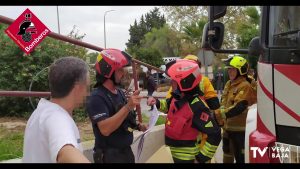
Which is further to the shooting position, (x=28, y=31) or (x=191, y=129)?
(x=28, y=31)

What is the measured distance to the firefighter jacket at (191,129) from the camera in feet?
11.9

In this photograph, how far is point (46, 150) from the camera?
2.19m

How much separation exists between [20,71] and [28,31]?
214 centimetres

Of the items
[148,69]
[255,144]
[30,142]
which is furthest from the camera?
[148,69]

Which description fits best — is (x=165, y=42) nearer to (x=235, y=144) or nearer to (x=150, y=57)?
(x=150, y=57)

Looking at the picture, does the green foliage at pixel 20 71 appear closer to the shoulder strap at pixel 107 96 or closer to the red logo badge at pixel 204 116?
the shoulder strap at pixel 107 96

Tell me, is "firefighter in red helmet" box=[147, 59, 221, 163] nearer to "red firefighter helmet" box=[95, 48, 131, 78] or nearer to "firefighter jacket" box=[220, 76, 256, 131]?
"red firefighter helmet" box=[95, 48, 131, 78]

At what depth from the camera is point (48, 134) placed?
214 cm

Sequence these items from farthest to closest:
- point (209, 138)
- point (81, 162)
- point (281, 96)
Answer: point (209, 138), point (281, 96), point (81, 162)

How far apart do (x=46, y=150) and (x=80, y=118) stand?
18.1 ft

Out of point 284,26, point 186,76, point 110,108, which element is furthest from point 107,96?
point 284,26

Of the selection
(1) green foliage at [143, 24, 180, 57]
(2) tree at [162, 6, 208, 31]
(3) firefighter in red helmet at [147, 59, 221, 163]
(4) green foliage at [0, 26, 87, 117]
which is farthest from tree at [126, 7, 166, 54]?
(3) firefighter in red helmet at [147, 59, 221, 163]
